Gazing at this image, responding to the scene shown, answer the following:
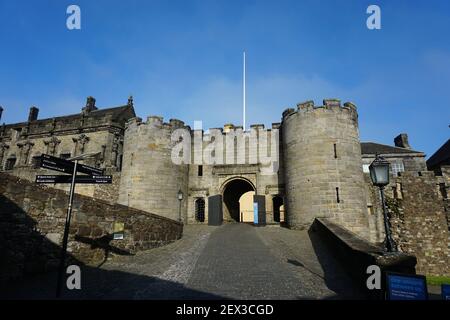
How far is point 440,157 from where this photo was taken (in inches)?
1117

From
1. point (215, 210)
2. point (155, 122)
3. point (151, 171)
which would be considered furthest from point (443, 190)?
point (155, 122)

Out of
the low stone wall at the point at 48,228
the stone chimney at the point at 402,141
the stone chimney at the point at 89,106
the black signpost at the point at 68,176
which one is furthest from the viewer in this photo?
the stone chimney at the point at 89,106

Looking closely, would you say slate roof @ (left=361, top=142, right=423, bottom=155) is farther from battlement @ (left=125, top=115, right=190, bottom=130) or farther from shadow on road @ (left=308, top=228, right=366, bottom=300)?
shadow on road @ (left=308, top=228, right=366, bottom=300)

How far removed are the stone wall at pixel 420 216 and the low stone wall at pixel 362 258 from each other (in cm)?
911

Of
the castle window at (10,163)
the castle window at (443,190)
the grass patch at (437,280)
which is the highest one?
the castle window at (10,163)

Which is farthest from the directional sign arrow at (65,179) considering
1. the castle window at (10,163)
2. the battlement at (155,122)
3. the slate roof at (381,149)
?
the castle window at (10,163)

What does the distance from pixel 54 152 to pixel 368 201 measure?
30264 millimetres

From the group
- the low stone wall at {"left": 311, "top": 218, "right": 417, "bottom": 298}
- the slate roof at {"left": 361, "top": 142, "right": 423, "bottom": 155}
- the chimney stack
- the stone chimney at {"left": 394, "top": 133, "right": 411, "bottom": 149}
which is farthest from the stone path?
the chimney stack

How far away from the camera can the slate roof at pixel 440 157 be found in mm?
27094

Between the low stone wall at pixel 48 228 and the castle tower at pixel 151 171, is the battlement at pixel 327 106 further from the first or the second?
the low stone wall at pixel 48 228

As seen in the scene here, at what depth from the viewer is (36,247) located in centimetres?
719

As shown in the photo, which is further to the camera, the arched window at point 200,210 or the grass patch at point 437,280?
the arched window at point 200,210

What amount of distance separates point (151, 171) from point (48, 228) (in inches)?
431
